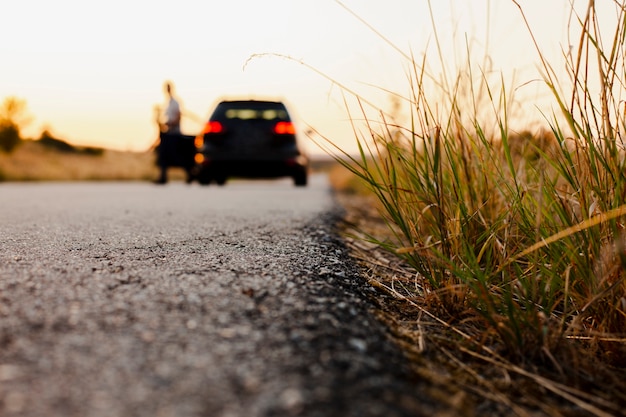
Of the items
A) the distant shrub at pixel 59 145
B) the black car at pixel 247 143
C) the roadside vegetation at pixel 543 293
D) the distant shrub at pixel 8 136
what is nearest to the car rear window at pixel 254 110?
the black car at pixel 247 143

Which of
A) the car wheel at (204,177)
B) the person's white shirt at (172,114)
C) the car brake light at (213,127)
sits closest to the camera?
the car brake light at (213,127)

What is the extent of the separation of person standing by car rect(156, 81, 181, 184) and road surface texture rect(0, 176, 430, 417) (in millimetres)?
8777

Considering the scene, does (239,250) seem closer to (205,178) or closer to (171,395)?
(171,395)

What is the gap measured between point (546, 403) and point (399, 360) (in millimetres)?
320

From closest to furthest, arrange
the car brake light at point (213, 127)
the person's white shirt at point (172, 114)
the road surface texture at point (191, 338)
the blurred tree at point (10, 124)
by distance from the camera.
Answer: the road surface texture at point (191, 338)
the car brake light at point (213, 127)
the person's white shirt at point (172, 114)
the blurred tree at point (10, 124)

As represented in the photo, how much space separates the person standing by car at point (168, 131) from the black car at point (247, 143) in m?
1.18

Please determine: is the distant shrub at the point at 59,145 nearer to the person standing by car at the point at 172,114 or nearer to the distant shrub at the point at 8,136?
the distant shrub at the point at 8,136

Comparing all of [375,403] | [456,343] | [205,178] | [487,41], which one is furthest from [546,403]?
[205,178]

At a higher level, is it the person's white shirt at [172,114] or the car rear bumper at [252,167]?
the person's white shirt at [172,114]

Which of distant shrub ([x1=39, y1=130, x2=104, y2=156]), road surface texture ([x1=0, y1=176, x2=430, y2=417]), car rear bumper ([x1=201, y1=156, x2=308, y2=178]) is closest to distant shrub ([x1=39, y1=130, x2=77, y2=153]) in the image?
distant shrub ([x1=39, y1=130, x2=104, y2=156])

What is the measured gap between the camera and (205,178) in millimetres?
10156

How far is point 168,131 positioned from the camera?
35.7 feet

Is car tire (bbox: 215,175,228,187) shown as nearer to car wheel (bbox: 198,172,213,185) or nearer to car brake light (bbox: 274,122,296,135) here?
car wheel (bbox: 198,172,213,185)

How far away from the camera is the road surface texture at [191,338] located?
1132 mm
